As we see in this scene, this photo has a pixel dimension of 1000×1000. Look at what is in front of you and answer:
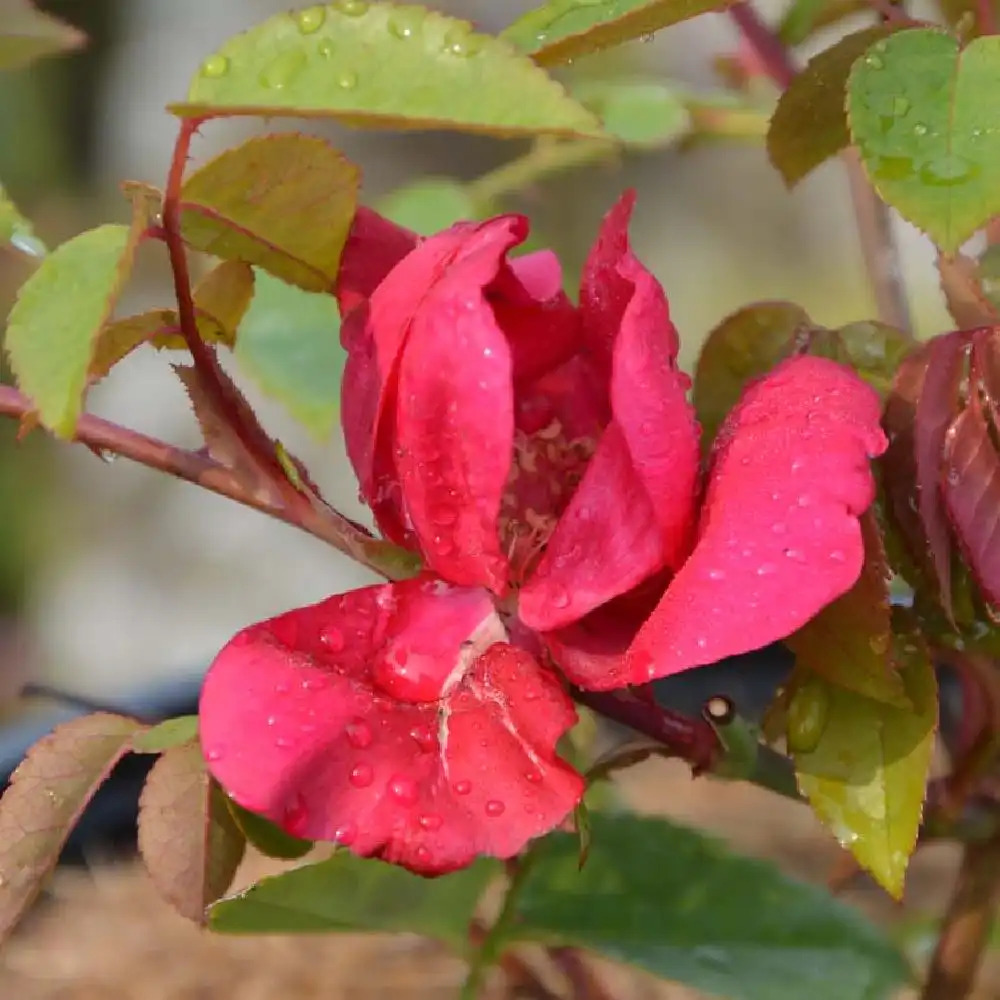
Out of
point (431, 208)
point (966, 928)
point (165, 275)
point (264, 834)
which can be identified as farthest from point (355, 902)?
point (165, 275)

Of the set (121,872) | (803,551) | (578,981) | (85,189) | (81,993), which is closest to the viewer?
(803,551)

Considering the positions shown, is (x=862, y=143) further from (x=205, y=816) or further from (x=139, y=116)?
(x=139, y=116)

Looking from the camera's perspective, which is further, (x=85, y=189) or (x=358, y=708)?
(x=85, y=189)

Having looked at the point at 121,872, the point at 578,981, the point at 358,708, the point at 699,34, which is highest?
the point at 358,708

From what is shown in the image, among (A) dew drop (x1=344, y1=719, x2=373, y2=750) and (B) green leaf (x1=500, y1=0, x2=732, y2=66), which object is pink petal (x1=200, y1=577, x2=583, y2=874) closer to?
(A) dew drop (x1=344, y1=719, x2=373, y2=750)

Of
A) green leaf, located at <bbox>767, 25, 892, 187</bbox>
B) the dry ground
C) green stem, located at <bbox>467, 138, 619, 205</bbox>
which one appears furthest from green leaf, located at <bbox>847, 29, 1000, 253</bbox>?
the dry ground

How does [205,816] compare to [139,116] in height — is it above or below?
above

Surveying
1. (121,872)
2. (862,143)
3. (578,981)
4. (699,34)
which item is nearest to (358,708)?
(862,143)
